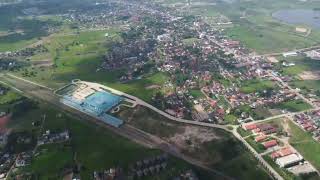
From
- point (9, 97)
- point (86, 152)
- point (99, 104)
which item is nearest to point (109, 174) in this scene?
point (86, 152)

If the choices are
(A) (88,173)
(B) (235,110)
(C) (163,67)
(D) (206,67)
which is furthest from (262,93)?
(A) (88,173)

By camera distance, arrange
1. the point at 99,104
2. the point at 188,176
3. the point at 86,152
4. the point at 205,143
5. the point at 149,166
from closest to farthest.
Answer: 1. the point at 188,176
2. the point at 149,166
3. the point at 86,152
4. the point at 205,143
5. the point at 99,104

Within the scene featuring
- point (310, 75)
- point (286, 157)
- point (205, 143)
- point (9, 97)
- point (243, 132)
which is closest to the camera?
point (286, 157)

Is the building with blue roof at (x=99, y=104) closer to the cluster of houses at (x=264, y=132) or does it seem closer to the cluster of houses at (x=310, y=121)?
the cluster of houses at (x=264, y=132)

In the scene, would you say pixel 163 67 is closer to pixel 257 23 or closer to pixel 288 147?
pixel 288 147

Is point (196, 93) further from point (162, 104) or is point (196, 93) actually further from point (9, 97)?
point (9, 97)

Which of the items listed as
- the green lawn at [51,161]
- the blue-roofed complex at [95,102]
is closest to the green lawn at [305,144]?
the blue-roofed complex at [95,102]
